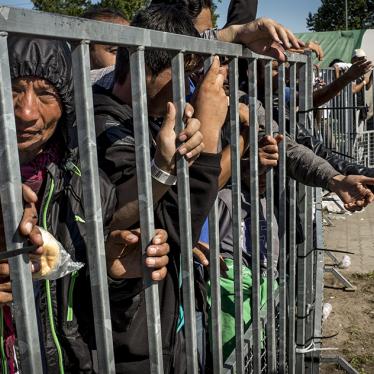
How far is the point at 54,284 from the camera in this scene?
1.41 metres

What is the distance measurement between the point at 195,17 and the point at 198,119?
1.64 m

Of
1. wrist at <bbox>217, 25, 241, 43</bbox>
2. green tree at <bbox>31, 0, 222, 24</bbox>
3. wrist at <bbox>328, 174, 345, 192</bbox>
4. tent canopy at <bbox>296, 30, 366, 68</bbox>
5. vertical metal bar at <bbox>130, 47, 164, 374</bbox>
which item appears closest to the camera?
vertical metal bar at <bbox>130, 47, 164, 374</bbox>

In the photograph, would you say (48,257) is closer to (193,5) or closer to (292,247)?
(292,247)

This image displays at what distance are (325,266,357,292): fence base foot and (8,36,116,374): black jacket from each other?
13.2 ft

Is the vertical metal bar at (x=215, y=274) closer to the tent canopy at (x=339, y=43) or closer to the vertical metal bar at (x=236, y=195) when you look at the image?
the vertical metal bar at (x=236, y=195)

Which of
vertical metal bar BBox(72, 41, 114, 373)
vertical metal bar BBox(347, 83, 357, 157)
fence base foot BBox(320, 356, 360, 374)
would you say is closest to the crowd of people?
vertical metal bar BBox(72, 41, 114, 373)

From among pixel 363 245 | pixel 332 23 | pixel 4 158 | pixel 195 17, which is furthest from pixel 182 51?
pixel 332 23

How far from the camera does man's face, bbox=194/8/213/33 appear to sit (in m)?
3.00

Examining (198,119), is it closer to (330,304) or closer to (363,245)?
(330,304)

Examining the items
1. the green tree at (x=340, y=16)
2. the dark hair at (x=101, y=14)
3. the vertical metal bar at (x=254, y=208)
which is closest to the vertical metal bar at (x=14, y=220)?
the vertical metal bar at (x=254, y=208)

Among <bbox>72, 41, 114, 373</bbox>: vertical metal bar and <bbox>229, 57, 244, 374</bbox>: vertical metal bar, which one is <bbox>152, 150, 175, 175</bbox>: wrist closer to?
<bbox>72, 41, 114, 373</bbox>: vertical metal bar

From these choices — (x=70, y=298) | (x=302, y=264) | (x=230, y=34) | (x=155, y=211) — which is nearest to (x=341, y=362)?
(x=302, y=264)

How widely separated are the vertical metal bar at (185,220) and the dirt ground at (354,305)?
236 centimetres

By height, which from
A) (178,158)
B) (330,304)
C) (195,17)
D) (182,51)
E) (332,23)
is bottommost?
(330,304)
